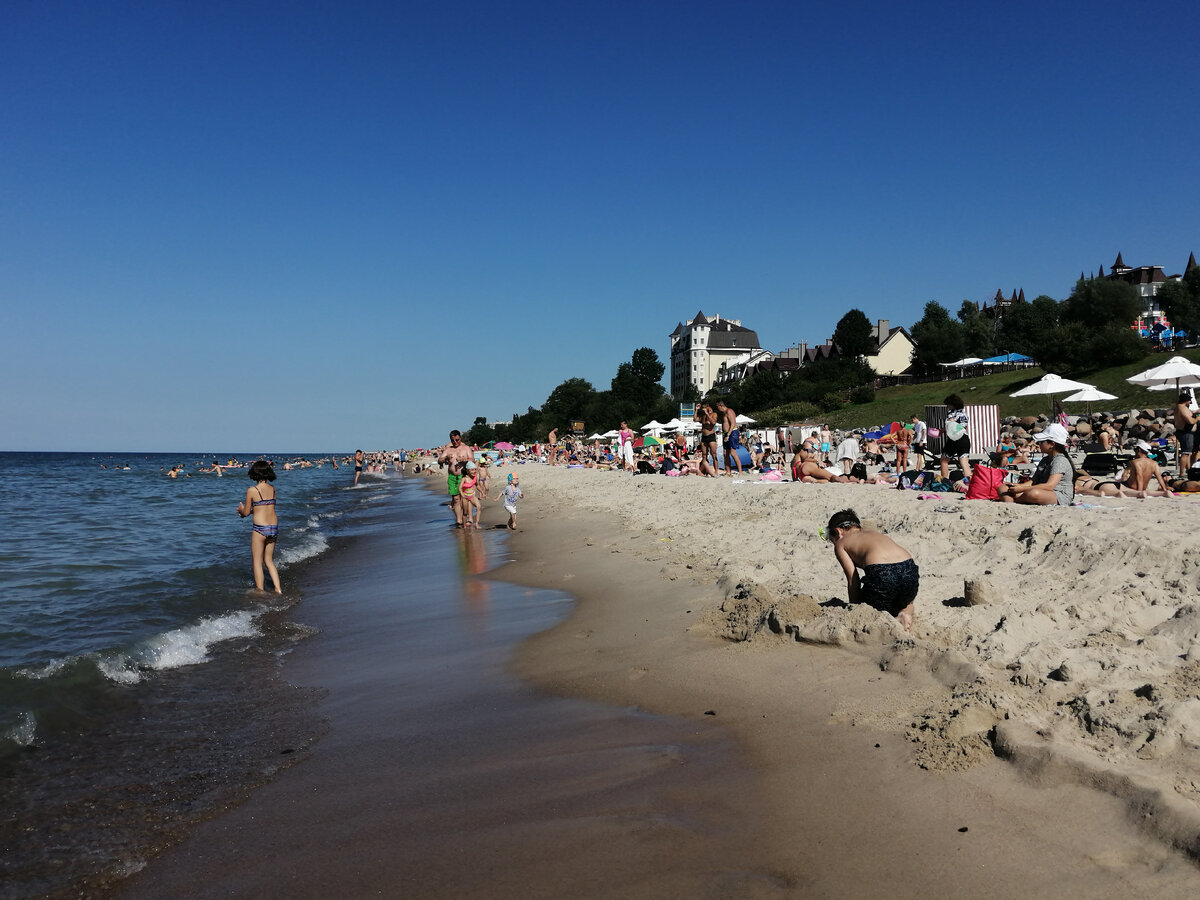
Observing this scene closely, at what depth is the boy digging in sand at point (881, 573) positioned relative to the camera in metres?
5.17

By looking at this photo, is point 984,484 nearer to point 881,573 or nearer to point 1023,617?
point 1023,617

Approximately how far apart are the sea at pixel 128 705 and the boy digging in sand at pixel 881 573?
3596 millimetres

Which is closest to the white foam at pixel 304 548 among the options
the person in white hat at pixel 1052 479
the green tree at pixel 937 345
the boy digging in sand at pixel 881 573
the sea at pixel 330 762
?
the sea at pixel 330 762

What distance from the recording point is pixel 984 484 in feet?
32.6

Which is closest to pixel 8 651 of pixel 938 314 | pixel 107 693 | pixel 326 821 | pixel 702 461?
pixel 107 693

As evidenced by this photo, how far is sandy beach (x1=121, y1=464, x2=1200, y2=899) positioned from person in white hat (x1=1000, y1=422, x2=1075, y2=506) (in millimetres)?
2043

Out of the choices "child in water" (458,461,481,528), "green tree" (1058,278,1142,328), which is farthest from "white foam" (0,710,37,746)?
"green tree" (1058,278,1142,328)

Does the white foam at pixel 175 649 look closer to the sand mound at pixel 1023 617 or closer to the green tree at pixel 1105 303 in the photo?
the sand mound at pixel 1023 617

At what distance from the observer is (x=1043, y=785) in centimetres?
301

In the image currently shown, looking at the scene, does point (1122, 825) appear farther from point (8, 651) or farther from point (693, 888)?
point (8, 651)

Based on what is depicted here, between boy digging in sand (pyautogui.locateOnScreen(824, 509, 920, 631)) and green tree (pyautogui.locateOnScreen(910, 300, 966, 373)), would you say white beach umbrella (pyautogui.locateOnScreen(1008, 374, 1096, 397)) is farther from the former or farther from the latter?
green tree (pyautogui.locateOnScreen(910, 300, 966, 373))

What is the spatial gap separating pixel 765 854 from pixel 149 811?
2784mm

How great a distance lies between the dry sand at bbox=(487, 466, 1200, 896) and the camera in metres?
2.67

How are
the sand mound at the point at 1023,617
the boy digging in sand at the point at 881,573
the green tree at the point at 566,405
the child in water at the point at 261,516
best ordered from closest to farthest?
1. the sand mound at the point at 1023,617
2. the boy digging in sand at the point at 881,573
3. the child in water at the point at 261,516
4. the green tree at the point at 566,405
